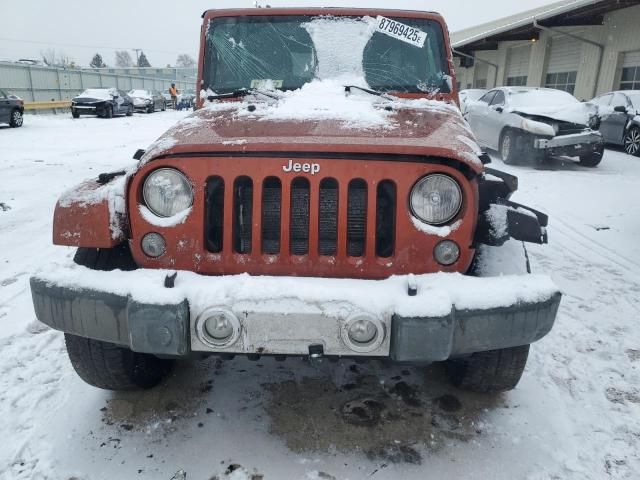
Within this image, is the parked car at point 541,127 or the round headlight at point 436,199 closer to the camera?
the round headlight at point 436,199

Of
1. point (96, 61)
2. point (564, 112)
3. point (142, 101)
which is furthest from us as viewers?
point (96, 61)

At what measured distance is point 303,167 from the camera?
7.62 feet

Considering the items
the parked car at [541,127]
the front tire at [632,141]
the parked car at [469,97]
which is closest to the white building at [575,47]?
the parked car at [469,97]

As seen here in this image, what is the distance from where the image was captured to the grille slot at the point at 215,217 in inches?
96.0

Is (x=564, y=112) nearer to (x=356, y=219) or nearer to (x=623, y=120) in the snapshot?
(x=623, y=120)

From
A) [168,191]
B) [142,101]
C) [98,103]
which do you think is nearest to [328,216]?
[168,191]

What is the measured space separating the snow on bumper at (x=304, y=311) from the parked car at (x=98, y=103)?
24620 millimetres

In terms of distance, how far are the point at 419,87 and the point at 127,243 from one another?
2233 mm

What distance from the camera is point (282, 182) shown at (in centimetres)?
234

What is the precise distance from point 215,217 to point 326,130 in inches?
26.2

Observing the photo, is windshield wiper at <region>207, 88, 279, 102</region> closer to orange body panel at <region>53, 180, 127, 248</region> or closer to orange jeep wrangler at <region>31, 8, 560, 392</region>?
orange jeep wrangler at <region>31, 8, 560, 392</region>

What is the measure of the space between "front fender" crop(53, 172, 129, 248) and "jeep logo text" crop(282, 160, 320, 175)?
2.57ft

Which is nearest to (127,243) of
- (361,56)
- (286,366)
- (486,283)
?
(286,366)

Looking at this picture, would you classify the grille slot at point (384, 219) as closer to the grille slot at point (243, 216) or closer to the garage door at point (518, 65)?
the grille slot at point (243, 216)
